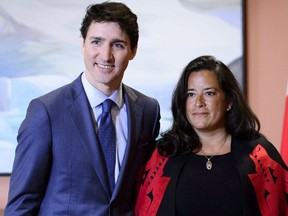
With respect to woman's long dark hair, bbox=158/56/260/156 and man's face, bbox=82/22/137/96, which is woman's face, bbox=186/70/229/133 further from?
man's face, bbox=82/22/137/96

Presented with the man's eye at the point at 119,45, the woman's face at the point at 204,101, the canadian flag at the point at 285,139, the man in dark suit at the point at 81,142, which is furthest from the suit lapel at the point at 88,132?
the canadian flag at the point at 285,139

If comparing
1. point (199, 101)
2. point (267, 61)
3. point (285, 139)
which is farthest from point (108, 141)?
point (267, 61)

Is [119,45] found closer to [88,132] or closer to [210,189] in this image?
[88,132]

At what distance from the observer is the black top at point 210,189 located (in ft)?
5.06

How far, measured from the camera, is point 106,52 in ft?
4.50

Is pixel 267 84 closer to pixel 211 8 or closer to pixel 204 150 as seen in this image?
pixel 211 8

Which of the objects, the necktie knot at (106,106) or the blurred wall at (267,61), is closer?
the necktie knot at (106,106)

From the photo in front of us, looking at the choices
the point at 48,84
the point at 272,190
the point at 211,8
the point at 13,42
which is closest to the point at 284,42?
the point at 211,8

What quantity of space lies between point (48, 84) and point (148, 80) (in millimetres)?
594

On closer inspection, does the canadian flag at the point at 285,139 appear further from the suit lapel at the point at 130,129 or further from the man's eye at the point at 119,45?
the man's eye at the point at 119,45

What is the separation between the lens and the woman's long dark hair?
1.69 metres

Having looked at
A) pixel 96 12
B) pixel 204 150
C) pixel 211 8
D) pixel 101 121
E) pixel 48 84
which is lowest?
pixel 204 150

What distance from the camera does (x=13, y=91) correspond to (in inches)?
98.7

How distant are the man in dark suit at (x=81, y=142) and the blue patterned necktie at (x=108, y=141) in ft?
0.06
